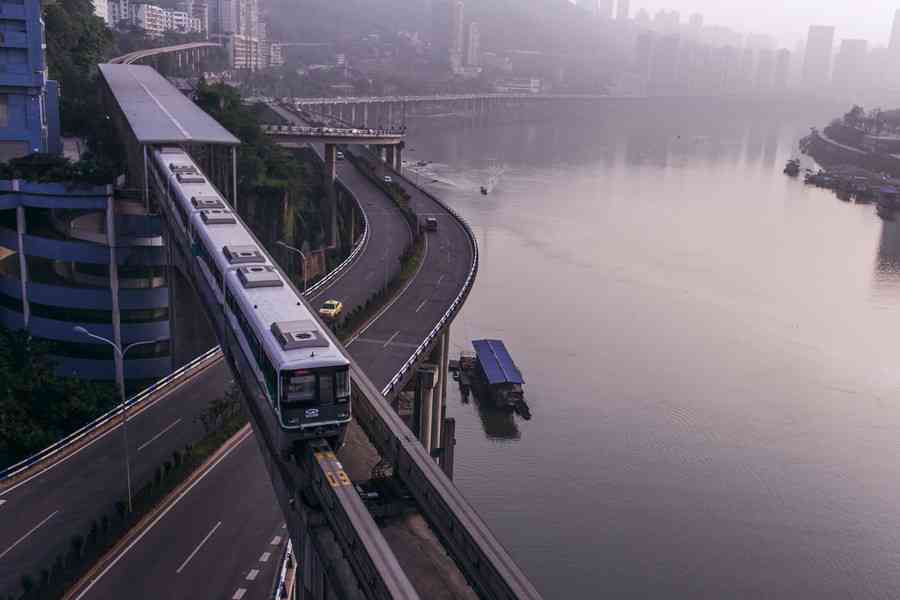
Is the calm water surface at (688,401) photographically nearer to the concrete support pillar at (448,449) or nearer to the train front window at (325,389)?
the concrete support pillar at (448,449)

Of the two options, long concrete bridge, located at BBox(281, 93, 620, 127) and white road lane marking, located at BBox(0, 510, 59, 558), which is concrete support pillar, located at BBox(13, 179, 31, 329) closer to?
white road lane marking, located at BBox(0, 510, 59, 558)

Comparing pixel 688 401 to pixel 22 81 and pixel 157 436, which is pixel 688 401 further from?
pixel 22 81

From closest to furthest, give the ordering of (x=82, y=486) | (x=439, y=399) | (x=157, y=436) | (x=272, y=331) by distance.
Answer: (x=272, y=331), (x=82, y=486), (x=157, y=436), (x=439, y=399)

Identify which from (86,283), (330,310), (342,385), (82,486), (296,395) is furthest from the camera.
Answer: (86,283)

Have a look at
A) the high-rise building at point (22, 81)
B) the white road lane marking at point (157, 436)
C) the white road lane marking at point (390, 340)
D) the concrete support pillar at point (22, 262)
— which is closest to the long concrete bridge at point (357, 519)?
the white road lane marking at point (157, 436)

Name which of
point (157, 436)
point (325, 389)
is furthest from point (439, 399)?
point (325, 389)

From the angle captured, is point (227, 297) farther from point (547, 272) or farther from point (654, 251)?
point (654, 251)

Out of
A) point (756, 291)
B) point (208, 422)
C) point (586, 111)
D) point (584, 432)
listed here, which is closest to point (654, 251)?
point (756, 291)
